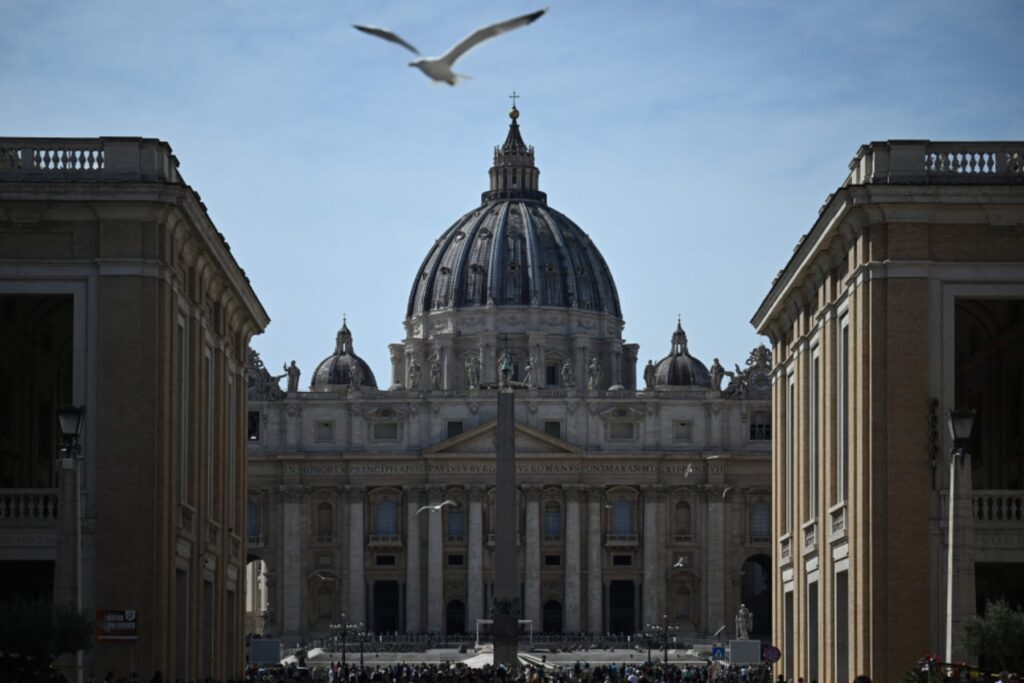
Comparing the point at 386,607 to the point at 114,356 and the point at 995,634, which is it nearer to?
the point at 114,356

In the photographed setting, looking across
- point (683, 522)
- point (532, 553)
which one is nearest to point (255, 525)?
point (532, 553)

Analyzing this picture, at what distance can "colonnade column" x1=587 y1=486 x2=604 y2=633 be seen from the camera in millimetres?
165750

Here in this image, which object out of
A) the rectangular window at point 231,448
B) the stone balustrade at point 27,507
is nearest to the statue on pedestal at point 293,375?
the rectangular window at point 231,448

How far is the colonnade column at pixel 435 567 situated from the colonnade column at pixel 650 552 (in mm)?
13157

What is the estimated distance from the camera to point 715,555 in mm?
164375

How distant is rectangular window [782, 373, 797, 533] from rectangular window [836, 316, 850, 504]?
977 centimetres

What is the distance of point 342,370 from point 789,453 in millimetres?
112291

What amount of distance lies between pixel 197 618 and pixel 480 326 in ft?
455

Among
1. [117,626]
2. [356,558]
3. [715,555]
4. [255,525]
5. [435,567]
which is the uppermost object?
[255,525]

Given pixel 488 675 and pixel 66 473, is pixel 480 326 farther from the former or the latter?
pixel 66 473

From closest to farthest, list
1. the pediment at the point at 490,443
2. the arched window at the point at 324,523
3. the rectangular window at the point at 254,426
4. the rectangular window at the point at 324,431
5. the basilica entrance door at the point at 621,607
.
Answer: the pediment at the point at 490,443 < the rectangular window at the point at 254,426 < the arched window at the point at 324,523 < the rectangular window at the point at 324,431 < the basilica entrance door at the point at 621,607

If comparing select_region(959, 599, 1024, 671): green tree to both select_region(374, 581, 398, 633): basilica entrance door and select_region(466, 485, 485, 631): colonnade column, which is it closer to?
select_region(466, 485, 485, 631): colonnade column

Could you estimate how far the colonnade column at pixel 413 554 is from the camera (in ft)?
543

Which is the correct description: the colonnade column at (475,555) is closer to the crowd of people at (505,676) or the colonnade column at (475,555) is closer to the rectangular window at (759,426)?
the rectangular window at (759,426)
